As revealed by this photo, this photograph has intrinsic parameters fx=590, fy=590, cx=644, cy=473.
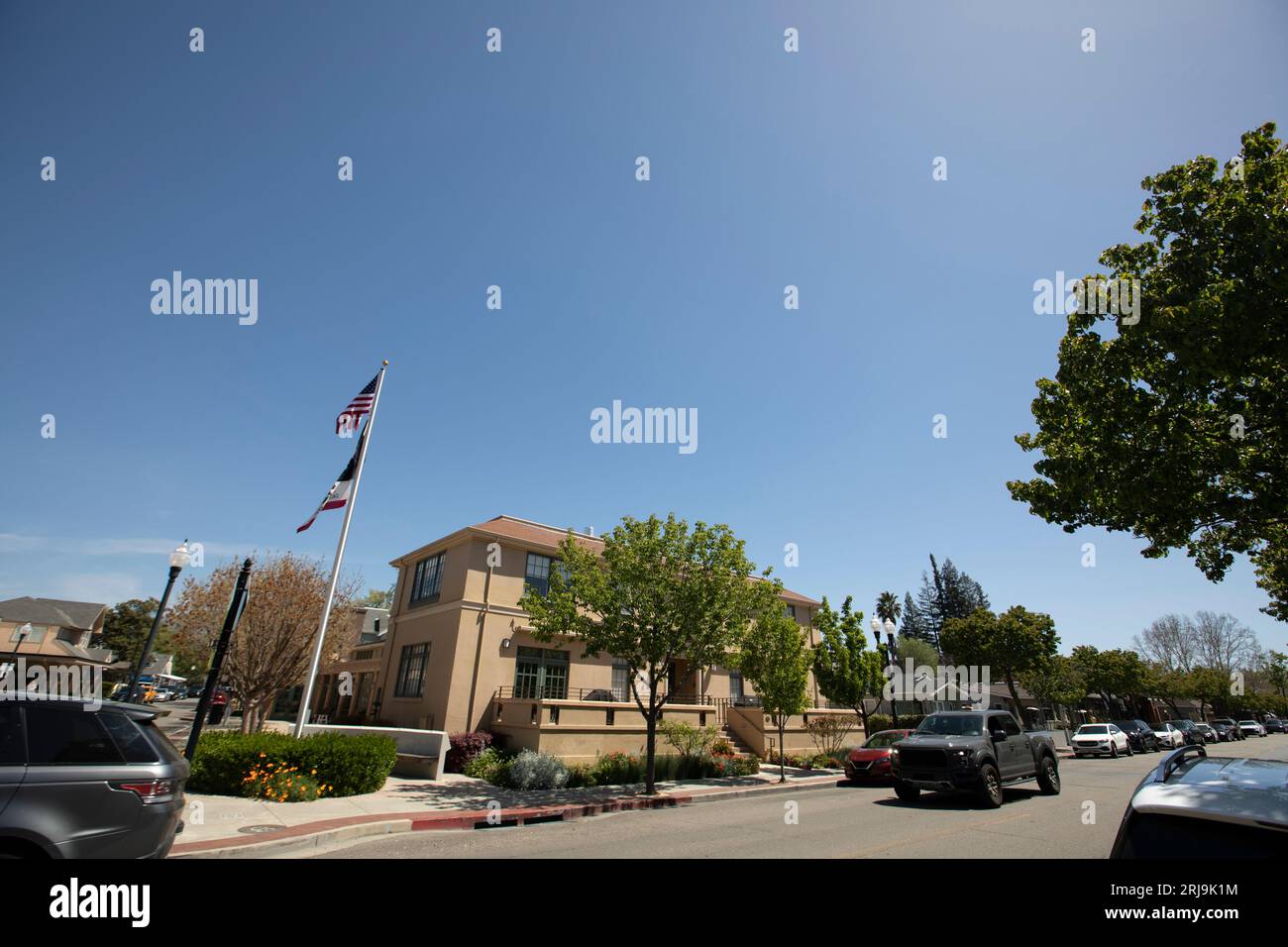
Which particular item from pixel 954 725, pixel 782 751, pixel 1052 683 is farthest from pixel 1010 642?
pixel 954 725

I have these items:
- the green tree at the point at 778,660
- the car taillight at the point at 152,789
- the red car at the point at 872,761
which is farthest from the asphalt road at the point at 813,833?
the green tree at the point at 778,660

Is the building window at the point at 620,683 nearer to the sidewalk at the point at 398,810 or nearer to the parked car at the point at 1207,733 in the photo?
the sidewalk at the point at 398,810

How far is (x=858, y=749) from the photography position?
1850cm

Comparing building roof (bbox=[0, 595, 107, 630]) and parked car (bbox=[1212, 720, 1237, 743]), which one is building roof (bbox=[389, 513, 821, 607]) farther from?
parked car (bbox=[1212, 720, 1237, 743])

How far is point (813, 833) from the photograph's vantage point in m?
10.1

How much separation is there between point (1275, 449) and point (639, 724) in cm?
1746

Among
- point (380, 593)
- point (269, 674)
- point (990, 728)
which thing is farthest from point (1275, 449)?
point (380, 593)

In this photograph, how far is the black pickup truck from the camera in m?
12.1

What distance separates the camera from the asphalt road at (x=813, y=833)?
8555 millimetres

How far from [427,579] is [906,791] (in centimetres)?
1928

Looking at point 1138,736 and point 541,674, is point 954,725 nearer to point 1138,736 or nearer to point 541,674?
point 541,674
